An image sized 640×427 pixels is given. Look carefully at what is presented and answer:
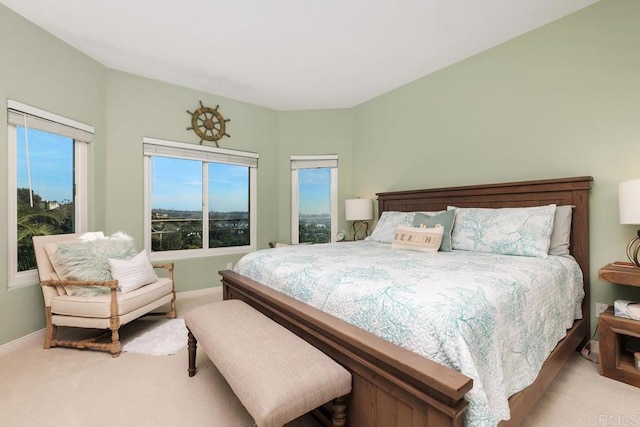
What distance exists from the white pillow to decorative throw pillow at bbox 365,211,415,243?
240 cm

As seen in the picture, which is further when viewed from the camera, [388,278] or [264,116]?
[264,116]

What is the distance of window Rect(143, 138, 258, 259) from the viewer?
3.77 meters

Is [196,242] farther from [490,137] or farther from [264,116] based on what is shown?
[490,137]

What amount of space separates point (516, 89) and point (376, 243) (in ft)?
6.62

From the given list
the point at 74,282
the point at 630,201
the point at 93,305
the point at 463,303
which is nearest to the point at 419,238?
the point at 630,201

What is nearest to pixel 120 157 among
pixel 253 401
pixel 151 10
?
pixel 151 10

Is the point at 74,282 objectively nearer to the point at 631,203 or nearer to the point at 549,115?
the point at 631,203

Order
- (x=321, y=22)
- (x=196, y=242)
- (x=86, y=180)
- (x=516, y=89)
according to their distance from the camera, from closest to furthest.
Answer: (x=321, y=22) < (x=516, y=89) < (x=86, y=180) < (x=196, y=242)

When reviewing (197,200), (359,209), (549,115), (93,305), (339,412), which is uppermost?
(549,115)

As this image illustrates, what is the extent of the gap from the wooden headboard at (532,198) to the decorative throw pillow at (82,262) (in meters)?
3.27

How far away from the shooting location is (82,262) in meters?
2.53

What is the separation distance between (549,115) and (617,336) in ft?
5.94

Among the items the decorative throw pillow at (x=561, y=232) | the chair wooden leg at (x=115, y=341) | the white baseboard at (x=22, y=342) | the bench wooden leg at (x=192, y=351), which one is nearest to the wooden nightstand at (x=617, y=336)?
the decorative throw pillow at (x=561, y=232)

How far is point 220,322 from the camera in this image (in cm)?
174
